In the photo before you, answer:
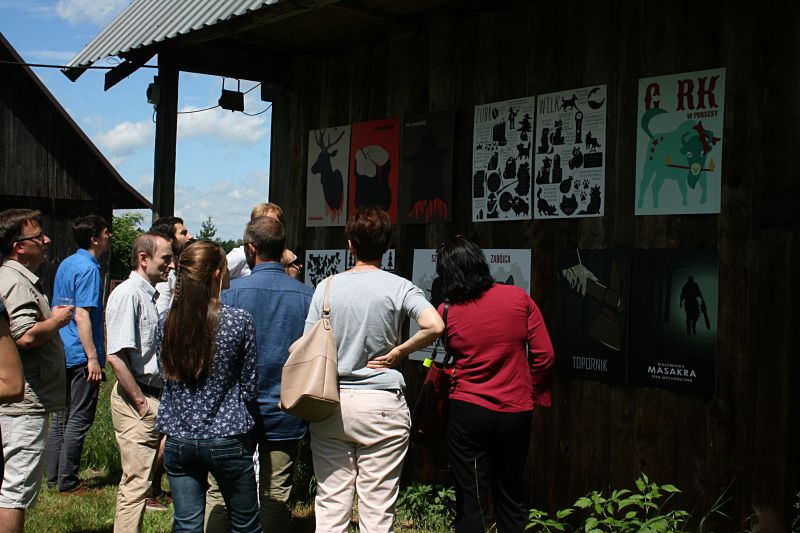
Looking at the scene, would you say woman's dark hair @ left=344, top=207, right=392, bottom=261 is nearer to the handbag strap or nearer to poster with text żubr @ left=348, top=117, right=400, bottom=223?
the handbag strap

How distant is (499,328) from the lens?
4430mm

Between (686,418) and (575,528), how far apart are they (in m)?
1.04

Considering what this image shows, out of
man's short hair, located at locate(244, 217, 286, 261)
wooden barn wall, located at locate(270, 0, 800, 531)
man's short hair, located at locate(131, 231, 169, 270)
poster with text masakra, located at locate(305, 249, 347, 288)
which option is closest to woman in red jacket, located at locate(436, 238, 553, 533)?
wooden barn wall, located at locate(270, 0, 800, 531)

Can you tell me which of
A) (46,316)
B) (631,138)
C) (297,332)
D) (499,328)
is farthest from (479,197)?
(46,316)

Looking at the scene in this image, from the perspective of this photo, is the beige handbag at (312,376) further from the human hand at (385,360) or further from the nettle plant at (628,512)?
the nettle plant at (628,512)

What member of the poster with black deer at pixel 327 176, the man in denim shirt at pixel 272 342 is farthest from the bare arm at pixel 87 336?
the man in denim shirt at pixel 272 342

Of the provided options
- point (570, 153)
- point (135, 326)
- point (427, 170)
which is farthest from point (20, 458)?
point (570, 153)

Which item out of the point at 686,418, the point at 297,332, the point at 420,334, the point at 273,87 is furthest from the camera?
the point at 273,87

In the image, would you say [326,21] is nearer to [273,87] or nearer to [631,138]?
[273,87]

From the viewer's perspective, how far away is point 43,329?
4.33 m

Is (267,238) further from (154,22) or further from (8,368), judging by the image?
(154,22)

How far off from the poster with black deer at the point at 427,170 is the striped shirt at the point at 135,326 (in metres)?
2.16

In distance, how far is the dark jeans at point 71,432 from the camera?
22.7 feet

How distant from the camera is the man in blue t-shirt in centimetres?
673
